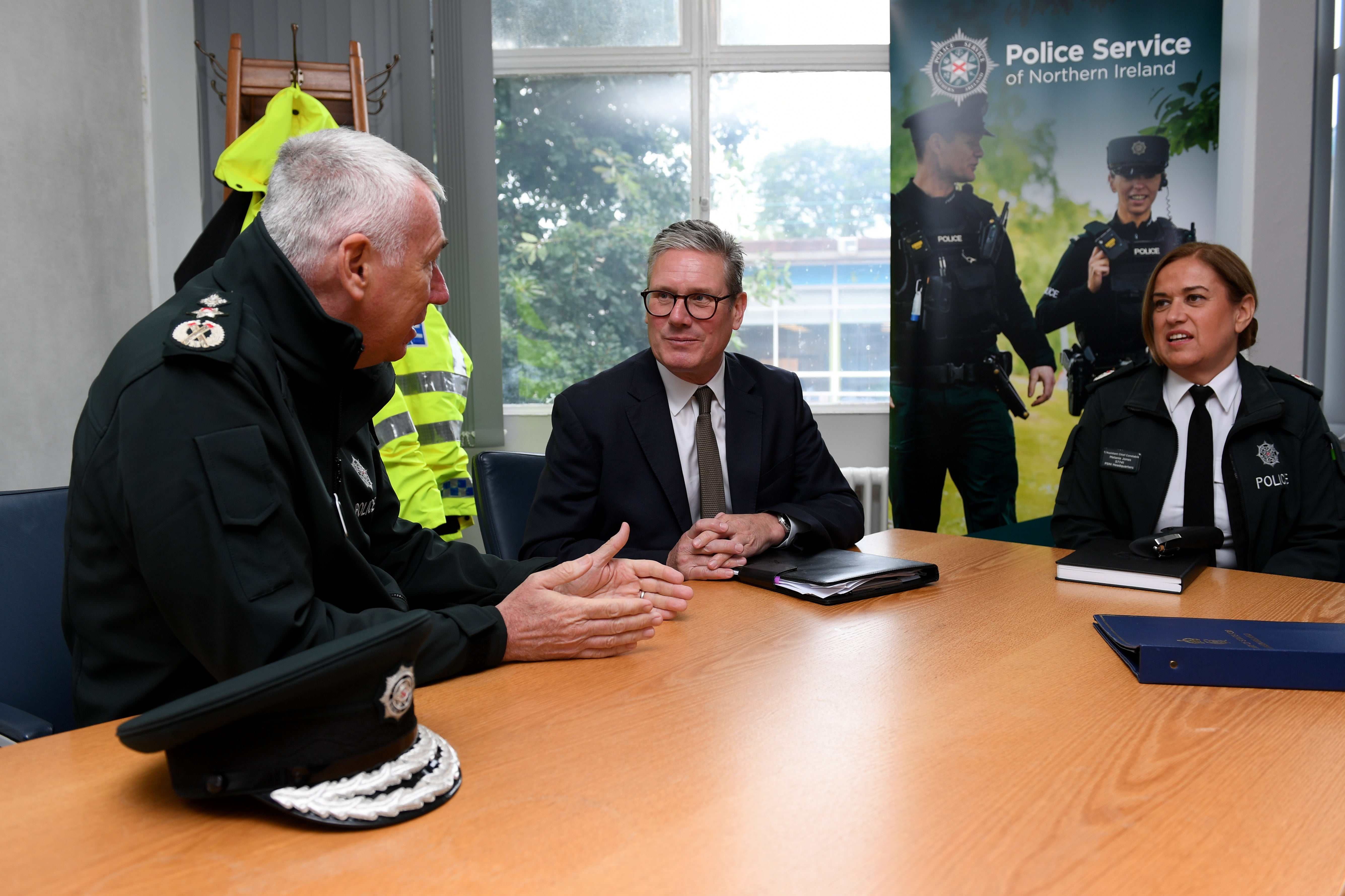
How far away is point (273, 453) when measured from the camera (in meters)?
1.13

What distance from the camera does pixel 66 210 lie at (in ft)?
9.04

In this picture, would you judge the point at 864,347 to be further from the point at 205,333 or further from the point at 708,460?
the point at 205,333

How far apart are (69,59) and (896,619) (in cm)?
288

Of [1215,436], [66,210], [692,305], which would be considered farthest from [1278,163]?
[66,210]

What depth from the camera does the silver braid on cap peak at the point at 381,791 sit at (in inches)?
32.0

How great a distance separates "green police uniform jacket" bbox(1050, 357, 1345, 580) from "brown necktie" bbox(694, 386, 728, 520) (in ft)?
3.06

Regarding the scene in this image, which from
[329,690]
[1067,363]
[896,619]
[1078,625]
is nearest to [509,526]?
[896,619]

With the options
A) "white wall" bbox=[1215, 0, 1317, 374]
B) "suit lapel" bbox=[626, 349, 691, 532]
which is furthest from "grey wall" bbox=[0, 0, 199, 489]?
"white wall" bbox=[1215, 0, 1317, 374]

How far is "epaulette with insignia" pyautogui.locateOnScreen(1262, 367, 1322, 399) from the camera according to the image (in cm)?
236

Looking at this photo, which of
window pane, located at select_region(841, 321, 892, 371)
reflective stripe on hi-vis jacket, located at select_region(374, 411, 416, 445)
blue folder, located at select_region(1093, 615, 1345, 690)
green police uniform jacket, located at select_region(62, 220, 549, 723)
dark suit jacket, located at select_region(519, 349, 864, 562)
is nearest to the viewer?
green police uniform jacket, located at select_region(62, 220, 549, 723)

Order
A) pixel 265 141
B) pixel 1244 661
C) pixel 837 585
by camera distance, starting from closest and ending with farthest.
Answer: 1. pixel 1244 661
2. pixel 837 585
3. pixel 265 141

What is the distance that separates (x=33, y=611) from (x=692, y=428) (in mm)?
1423

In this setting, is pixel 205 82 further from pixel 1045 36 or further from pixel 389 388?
pixel 1045 36

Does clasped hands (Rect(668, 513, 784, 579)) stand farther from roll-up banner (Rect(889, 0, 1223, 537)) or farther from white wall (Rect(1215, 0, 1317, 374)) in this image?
white wall (Rect(1215, 0, 1317, 374))
